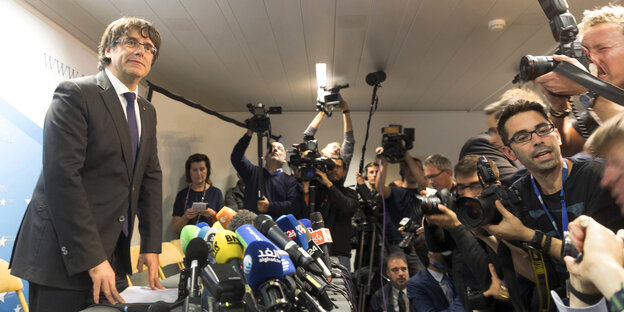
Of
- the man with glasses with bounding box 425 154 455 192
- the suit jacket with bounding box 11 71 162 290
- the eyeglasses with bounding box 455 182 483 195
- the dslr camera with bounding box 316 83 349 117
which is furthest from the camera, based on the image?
the dslr camera with bounding box 316 83 349 117

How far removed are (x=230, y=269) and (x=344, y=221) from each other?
91.7 inches

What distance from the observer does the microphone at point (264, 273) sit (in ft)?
2.17

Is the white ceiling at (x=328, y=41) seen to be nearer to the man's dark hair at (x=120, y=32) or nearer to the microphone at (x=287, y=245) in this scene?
the man's dark hair at (x=120, y=32)

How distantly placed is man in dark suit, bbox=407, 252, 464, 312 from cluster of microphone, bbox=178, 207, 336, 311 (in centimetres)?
169

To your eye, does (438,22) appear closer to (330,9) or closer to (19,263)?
(330,9)

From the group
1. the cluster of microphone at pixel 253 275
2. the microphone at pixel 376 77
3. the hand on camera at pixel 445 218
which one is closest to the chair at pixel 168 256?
the hand on camera at pixel 445 218

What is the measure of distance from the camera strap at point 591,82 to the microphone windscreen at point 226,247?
1006mm

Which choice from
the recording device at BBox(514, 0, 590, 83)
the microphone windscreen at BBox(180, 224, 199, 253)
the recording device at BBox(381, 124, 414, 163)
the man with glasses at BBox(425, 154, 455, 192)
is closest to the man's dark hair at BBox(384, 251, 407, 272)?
the man with glasses at BBox(425, 154, 455, 192)

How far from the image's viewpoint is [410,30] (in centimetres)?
331

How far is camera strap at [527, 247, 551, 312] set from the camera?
1184 mm

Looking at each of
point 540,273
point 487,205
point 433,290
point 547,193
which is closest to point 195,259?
point 487,205

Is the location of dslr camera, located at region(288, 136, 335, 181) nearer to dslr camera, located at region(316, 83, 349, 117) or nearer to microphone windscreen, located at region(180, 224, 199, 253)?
dslr camera, located at region(316, 83, 349, 117)

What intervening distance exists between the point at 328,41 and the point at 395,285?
7.20 feet

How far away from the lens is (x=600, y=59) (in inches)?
49.9
